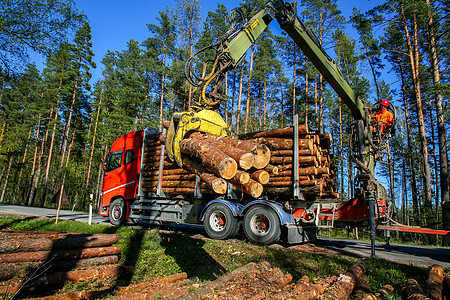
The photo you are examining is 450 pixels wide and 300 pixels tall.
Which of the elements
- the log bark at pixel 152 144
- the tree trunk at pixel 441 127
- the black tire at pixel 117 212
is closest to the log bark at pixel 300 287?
the log bark at pixel 152 144

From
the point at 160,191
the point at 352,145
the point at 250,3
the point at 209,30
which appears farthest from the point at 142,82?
the point at 352,145

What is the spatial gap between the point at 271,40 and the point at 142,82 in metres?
14.5

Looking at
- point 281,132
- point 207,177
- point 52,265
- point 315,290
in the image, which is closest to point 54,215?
point 52,265

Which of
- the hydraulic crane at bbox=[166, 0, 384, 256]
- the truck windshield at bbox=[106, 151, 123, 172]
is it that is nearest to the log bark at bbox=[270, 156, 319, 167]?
the hydraulic crane at bbox=[166, 0, 384, 256]

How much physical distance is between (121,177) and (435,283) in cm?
1075

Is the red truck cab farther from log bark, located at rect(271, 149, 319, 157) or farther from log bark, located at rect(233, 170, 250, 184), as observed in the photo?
log bark, located at rect(233, 170, 250, 184)

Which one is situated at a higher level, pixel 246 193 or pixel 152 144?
pixel 152 144

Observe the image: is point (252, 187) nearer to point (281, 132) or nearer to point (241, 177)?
point (241, 177)

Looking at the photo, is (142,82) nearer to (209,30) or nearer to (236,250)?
(209,30)

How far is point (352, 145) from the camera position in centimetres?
857

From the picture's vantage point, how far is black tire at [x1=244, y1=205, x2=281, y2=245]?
7.00m

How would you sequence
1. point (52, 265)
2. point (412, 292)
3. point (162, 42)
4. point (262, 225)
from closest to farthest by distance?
point (412, 292)
point (52, 265)
point (262, 225)
point (162, 42)

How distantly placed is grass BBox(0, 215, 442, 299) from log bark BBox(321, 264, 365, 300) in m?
0.69

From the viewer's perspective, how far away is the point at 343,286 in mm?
3832
